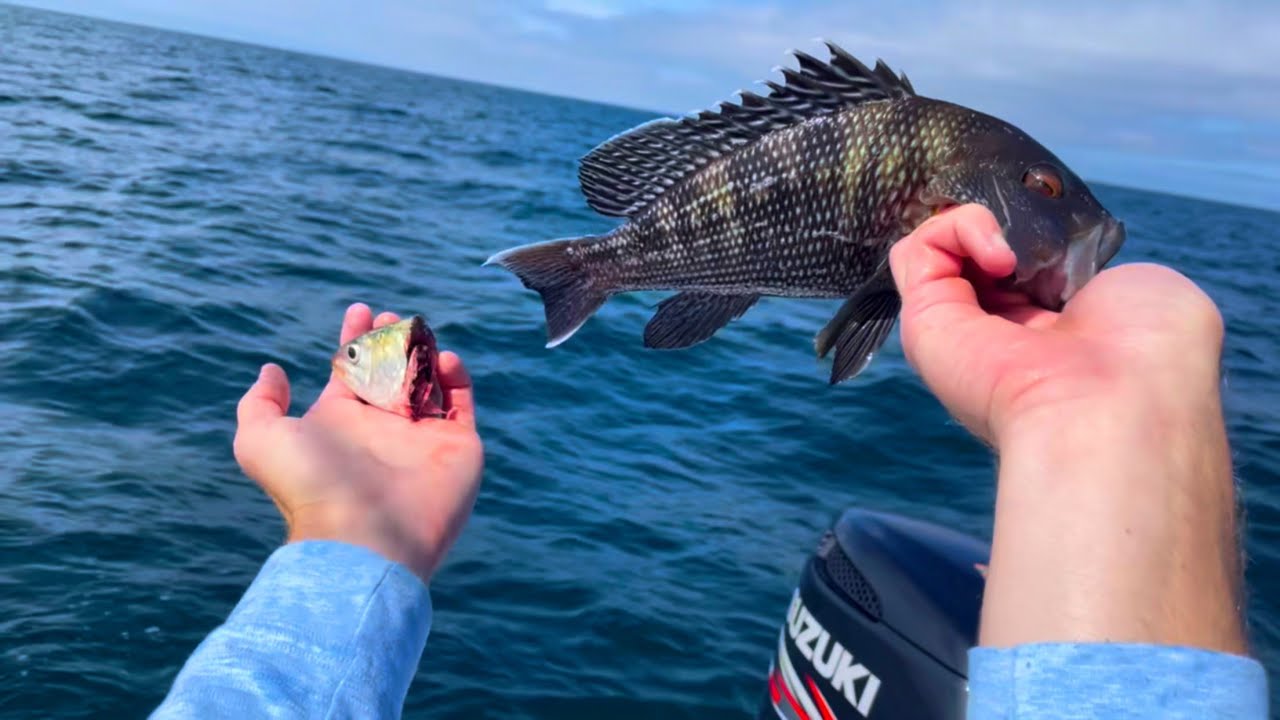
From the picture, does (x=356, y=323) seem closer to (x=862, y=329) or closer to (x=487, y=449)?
(x=862, y=329)

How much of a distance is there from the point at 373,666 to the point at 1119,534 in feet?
4.85

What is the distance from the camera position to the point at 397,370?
3430mm

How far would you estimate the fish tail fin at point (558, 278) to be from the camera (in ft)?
9.73

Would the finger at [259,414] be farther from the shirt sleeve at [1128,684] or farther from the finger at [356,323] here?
the shirt sleeve at [1128,684]

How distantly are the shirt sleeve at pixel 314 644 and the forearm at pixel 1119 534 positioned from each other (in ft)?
4.09

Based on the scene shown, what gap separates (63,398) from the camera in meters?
8.70

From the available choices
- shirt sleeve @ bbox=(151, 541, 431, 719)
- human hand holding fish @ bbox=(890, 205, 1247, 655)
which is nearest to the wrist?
shirt sleeve @ bbox=(151, 541, 431, 719)

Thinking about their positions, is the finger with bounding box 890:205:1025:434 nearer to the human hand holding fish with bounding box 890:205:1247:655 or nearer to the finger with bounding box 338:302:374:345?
the human hand holding fish with bounding box 890:205:1247:655

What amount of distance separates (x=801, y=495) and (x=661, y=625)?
8.97 feet

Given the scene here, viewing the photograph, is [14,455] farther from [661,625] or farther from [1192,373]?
[1192,373]

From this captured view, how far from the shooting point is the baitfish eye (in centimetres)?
249

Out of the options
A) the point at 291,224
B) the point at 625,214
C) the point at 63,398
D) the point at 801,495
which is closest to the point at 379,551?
the point at 625,214

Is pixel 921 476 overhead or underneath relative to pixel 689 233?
underneath

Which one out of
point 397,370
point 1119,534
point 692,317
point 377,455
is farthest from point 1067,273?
point 397,370
